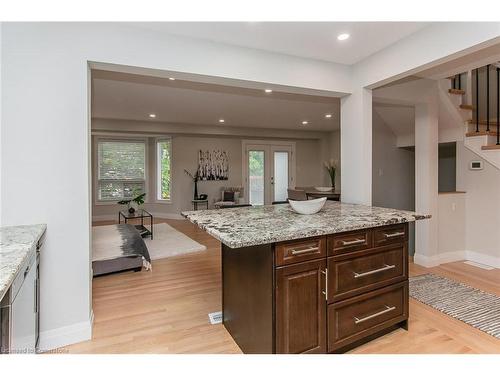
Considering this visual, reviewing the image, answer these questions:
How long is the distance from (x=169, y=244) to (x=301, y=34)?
386cm

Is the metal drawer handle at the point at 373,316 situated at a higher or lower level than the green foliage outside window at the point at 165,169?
lower

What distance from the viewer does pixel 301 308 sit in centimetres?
172

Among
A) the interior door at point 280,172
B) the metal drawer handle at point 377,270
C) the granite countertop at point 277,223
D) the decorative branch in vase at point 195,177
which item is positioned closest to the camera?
the granite countertop at point 277,223

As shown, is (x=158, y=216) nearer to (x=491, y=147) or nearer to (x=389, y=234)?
(x=389, y=234)

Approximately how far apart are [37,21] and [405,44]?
2936mm

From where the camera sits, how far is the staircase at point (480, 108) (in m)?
3.64

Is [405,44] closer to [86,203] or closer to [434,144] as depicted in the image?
[434,144]

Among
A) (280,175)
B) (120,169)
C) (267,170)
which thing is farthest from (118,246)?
(280,175)

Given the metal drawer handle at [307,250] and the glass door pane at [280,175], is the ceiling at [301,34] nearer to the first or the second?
the metal drawer handle at [307,250]

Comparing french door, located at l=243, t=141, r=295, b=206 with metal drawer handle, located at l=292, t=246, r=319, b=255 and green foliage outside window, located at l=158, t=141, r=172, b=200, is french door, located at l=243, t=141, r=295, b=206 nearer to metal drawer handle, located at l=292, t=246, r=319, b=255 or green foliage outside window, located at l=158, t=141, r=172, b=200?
green foliage outside window, located at l=158, t=141, r=172, b=200

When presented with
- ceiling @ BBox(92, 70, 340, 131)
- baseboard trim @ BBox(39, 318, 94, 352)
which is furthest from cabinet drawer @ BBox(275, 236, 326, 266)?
ceiling @ BBox(92, 70, 340, 131)

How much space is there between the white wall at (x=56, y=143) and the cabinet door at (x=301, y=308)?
4.95 ft

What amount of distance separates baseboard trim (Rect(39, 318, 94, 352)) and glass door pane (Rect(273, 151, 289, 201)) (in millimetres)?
7149

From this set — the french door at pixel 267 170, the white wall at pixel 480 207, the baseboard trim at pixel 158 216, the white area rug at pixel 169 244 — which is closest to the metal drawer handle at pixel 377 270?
the white wall at pixel 480 207
